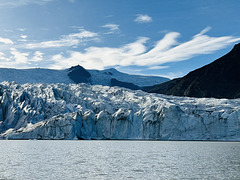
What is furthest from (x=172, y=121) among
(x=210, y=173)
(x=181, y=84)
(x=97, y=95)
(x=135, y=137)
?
(x=181, y=84)

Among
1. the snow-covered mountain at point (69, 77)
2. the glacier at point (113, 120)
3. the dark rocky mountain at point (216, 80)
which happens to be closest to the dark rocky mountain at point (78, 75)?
the snow-covered mountain at point (69, 77)

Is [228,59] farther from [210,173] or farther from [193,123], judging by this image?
[210,173]

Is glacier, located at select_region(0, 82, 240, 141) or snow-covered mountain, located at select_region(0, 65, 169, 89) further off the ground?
snow-covered mountain, located at select_region(0, 65, 169, 89)

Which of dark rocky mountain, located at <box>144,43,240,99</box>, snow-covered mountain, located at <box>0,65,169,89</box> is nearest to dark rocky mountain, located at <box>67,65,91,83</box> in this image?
snow-covered mountain, located at <box>0,65,169,89</box>

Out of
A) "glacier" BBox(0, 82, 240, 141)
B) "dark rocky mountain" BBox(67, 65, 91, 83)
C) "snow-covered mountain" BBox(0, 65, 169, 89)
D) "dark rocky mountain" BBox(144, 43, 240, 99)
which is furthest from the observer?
"dark rocky mountain" BBox(67, 65, 91, 83)

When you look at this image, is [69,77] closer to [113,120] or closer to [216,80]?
[216,80]

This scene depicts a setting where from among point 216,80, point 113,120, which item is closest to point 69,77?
point 216,80

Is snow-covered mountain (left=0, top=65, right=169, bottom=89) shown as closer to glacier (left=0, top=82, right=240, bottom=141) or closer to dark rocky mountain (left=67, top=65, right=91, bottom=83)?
dark rocky mountain (left=67, top=65, right=91, bottom=83)

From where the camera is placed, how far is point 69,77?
434 feet

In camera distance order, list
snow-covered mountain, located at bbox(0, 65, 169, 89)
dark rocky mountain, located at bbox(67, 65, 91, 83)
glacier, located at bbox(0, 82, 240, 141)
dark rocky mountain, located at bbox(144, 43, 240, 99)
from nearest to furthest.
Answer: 1. glacier, located at bbox(0, 82, 240, 141)
2. snow-covered mountain, located at bbox(0, 65, 169, 89)
3. dark rocky mountain, located at bbox(144, 43, 240, 99)
4. dark rocky mountain, located at bbox(67, 65, 91, 83)

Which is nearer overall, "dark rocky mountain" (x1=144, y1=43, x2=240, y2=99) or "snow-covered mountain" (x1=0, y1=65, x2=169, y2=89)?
"snow-covered mountain" (x1=0, y1=65, x2=169, y2=89)

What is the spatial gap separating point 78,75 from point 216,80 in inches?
2601

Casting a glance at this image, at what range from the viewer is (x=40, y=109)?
2154 inches

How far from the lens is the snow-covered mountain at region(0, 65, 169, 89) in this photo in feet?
341
